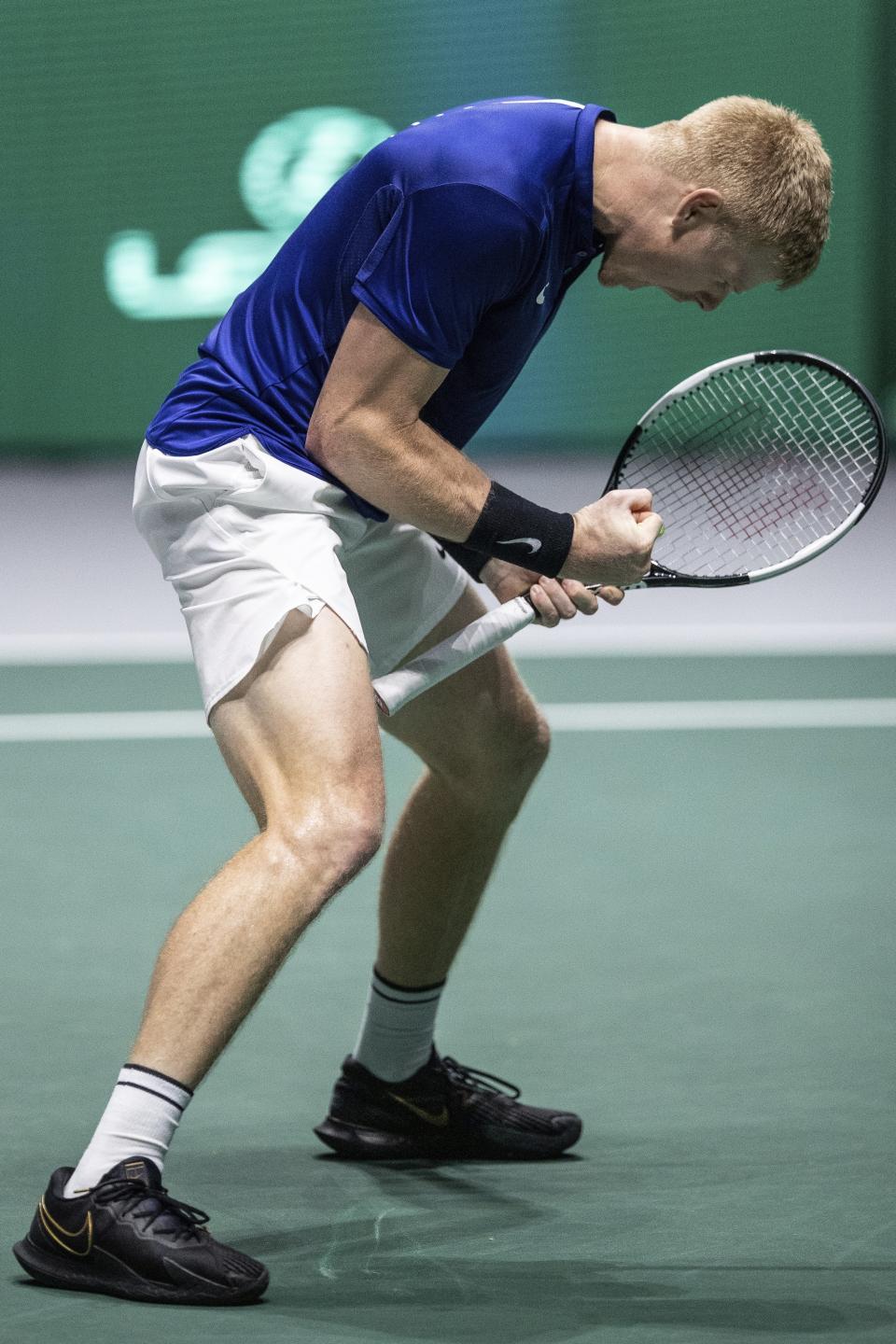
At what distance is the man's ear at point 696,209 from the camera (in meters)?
2.59

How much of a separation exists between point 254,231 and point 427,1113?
7.18 meters

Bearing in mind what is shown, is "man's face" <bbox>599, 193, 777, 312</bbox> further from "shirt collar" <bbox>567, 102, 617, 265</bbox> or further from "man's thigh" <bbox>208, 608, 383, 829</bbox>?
"man's thigh" <bbox>208, 608, 383, 829</bbox>

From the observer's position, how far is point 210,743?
5320 millimetres

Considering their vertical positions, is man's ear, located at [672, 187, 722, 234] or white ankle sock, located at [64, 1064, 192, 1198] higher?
man's ear, located at [672, 187, 722, 234]

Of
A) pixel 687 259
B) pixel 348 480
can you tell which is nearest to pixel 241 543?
pixel 348 480

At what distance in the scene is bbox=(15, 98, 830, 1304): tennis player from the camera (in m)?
2.43

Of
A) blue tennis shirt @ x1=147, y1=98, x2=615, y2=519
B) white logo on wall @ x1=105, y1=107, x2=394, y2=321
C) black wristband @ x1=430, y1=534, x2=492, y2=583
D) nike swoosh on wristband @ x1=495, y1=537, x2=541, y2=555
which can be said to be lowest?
black wristband @ x1=430, y1=534, x2=492, y2=583

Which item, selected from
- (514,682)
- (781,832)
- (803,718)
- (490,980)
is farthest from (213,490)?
(803,718)

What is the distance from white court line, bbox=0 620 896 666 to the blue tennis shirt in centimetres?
340

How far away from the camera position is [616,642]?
636cm

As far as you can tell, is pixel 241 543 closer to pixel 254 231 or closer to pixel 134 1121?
pixel 134 1121

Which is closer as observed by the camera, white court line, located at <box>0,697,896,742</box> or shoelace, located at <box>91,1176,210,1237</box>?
shoelace, located at <box>91,1176,210,1237</box>

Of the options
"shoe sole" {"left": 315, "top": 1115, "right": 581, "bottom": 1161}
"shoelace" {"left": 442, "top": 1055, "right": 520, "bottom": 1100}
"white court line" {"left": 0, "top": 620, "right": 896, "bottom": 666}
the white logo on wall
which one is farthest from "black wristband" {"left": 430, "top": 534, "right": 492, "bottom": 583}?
the white logo on wall

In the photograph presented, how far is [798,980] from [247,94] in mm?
7032
